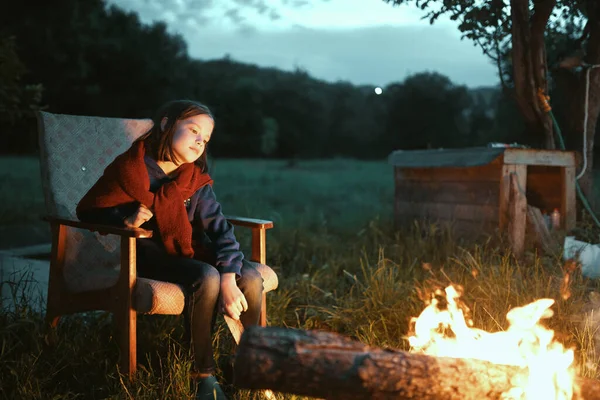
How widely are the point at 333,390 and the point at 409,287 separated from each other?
1.66 m

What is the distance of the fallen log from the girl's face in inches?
37.9

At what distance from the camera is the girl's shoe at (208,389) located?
2.10m

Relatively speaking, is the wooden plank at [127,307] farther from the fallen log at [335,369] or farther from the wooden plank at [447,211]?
the wooden plank at [447,211]

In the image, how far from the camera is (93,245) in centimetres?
286

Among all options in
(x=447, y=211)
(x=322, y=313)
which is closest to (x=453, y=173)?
(x=447, y=211)

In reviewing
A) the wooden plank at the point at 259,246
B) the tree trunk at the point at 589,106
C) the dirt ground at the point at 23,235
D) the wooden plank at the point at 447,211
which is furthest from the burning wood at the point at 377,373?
the dirt ground at the point at 23,235

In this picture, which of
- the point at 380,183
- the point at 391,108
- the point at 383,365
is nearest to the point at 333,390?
the point at 383,365

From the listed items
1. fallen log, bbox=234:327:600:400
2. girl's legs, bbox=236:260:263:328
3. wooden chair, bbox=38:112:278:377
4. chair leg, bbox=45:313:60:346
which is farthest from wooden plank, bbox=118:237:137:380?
fallen log, bbox=234:327:600:400

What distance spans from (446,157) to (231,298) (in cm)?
294

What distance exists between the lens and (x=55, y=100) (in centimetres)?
1399

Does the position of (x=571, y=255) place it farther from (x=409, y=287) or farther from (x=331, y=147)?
(x=331, y=147)

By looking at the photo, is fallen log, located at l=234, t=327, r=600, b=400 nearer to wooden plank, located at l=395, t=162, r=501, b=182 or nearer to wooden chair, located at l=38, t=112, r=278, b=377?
wooden chair, located at l=38, t=112, r=278, b=377

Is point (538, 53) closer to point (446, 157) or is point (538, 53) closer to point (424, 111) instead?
point (446, 157)

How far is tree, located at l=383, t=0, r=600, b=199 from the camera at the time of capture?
14.8 ft
